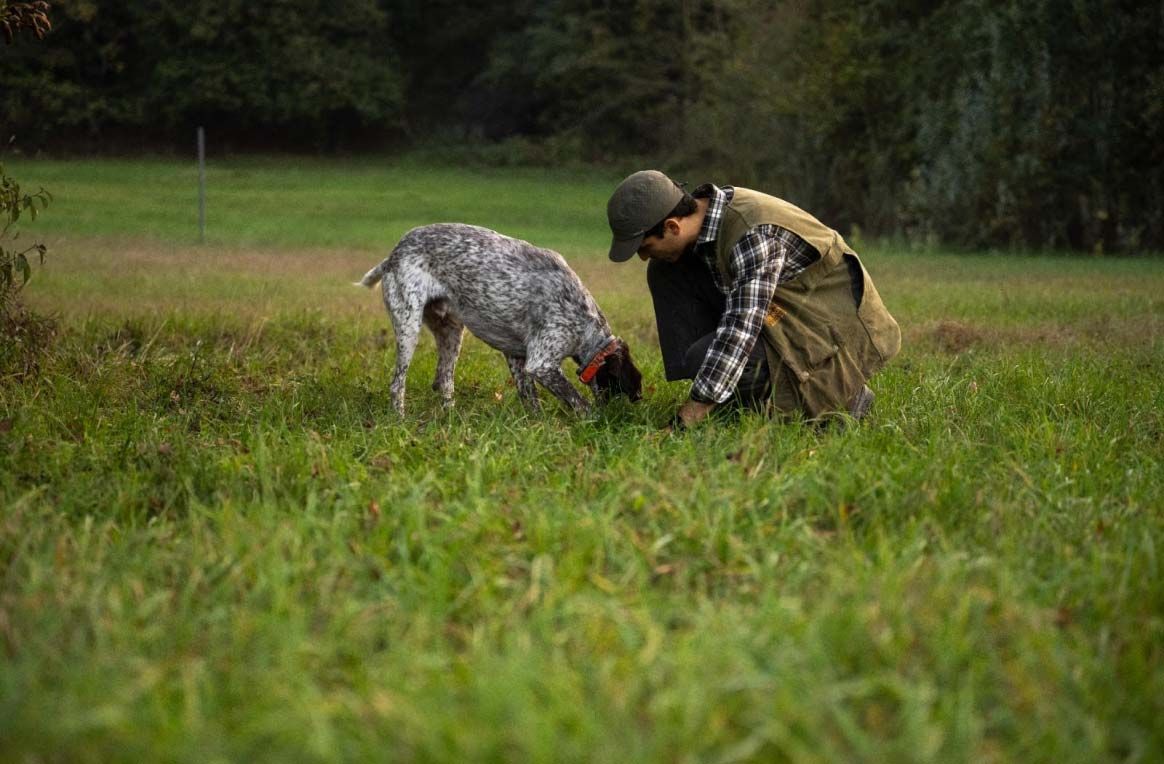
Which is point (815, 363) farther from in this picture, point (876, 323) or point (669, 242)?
point (669, 242)

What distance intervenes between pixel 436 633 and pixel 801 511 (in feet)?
5.55

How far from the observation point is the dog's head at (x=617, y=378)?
6137mm

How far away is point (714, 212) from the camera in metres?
5.54

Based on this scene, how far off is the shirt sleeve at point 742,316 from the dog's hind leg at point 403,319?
85.0 inches

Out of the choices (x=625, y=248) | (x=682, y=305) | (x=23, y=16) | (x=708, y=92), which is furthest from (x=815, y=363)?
(x=708, y=92)

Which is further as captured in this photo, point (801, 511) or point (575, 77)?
point (575, 77)

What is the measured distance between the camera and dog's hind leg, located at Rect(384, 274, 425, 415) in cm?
679

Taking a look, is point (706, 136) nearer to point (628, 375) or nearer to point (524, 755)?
point (628, 375)

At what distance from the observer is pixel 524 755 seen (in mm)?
2432

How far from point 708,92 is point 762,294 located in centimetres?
2549

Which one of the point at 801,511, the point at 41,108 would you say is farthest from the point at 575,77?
the point at 801,511

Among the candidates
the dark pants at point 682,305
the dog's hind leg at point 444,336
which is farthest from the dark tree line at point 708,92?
the dark pants at point 682,305

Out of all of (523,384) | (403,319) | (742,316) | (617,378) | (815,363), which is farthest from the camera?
(403,319)

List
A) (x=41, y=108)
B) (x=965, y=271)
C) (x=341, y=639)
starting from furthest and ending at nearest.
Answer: (x=41, y=108) < (x=965, y=271) < (x=341, y=639)
